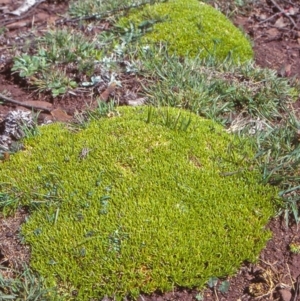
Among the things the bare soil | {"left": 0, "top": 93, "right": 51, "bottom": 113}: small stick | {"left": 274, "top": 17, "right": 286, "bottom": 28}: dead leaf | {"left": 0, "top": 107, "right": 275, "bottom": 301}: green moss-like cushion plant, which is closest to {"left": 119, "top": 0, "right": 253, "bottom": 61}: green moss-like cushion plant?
the bare soil

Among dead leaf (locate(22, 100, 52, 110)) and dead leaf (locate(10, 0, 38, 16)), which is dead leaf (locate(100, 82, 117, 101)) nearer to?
dead leaf (locate(22, 100, 52, 110))

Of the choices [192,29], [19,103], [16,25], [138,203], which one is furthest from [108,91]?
[16,25]

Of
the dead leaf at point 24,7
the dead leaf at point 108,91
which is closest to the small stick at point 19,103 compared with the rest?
the dead leaf at point 108,91

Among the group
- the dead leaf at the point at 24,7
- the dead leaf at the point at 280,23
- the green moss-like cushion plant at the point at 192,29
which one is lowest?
the dead leaf at the point at 24,7

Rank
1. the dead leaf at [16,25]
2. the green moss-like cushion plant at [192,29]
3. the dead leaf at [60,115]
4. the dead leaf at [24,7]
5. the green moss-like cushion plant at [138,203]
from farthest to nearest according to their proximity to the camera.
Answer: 1. the dead leaf at [24,7]
2. the dead leaf at [16,25]
3. the green moss-like cushion plant at [192,29]
4. the dead leaf at [60,115]
5. the green moss-like cushion plant at [138,203]

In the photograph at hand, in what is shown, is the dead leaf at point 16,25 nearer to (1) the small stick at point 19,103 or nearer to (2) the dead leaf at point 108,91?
(1) the small stick at point 19,103

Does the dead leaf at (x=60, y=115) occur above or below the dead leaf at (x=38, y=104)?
above

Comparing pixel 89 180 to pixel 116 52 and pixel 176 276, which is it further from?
pixel 116 52
